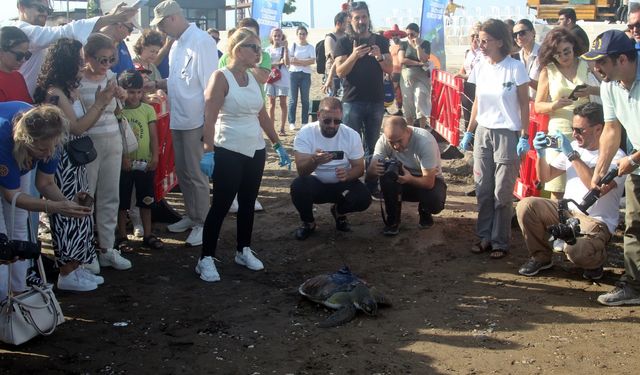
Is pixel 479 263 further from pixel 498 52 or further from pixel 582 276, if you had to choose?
pixel 498 52

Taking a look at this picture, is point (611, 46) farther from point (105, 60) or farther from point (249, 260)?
point (105, 60)

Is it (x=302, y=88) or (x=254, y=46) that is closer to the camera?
(x=254, y=46)

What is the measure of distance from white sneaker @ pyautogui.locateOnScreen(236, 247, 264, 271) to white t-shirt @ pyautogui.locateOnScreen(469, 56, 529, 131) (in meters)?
2.09

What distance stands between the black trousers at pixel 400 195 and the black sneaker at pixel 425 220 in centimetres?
12

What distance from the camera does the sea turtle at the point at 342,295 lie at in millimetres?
4746

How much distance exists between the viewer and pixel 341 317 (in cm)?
470

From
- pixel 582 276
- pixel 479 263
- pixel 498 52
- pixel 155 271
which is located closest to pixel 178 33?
pixel 155 271

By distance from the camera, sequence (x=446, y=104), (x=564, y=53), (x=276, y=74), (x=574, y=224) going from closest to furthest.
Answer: (x=574, y=224) < (x=564, y=53) < (x=446, y=104) < (x=276, y=74)

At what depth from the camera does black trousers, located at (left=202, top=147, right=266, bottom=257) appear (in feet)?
17.7

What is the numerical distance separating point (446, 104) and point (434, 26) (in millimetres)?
3002

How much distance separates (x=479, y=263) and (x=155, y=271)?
2546 mm

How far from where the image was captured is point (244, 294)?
5270 mm

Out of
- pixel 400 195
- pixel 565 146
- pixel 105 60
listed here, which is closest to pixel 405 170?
pixel 400 195

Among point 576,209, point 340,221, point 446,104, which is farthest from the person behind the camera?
point 446,104
